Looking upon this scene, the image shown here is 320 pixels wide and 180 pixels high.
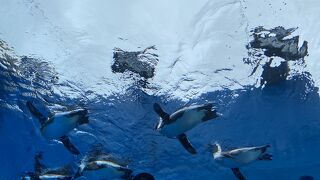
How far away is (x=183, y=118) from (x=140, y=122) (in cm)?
1120

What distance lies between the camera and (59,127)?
7.39m

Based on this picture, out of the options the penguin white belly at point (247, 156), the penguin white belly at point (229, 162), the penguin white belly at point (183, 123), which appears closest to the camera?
the penguin white belly at point (183, 123)

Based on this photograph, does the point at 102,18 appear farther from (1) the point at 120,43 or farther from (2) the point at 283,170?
(2) the point at 283,170

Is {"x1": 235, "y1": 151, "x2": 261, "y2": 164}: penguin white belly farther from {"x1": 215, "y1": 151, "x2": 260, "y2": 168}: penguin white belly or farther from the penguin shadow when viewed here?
the penguin shadow

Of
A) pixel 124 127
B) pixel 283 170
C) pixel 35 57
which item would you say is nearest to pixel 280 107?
pixel 124 127

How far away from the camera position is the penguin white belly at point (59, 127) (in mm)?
7090

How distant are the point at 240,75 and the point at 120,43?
214 inches

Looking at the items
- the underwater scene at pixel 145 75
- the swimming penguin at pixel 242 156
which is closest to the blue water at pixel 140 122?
the underwater scene at pixel 145 75

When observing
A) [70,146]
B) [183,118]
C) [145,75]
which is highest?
[145,75]

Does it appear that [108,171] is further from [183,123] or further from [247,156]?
[247,156]

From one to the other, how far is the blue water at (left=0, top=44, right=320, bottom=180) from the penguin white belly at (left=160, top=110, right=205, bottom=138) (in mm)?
6982

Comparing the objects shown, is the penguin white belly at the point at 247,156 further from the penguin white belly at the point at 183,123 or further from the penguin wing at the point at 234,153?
the penguin white belly at the point at 183,123

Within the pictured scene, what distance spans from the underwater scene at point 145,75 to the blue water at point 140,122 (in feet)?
0.23

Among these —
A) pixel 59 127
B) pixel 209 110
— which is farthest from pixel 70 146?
pixel 209 110
